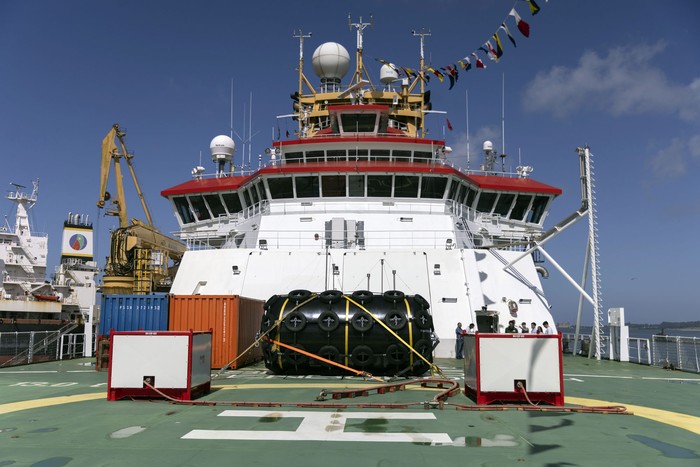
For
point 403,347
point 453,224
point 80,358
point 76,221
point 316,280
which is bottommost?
point 80,358

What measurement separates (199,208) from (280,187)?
6853mm

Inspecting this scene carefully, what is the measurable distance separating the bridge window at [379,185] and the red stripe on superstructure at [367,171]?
57 centimetres

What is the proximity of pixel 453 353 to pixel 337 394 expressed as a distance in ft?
32.6

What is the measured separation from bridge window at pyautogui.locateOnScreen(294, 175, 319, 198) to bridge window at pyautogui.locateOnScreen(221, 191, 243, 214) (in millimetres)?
4934

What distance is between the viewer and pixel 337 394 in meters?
10.3

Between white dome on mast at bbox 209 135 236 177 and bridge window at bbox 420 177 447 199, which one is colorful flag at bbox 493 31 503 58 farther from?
white dome on mast at bbox 209 135 236 177

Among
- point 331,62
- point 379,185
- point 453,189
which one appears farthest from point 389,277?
point 331,62

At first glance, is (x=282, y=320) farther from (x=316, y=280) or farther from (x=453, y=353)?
(x=453, y=353)

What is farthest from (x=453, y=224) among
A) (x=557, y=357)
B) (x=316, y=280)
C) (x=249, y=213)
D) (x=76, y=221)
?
(x=76, y=221)

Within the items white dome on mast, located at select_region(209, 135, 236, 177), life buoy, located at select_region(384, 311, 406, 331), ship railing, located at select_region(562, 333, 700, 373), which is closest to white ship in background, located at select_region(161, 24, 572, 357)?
white dome on mast, located at select_region(209, 135, 236, 177)

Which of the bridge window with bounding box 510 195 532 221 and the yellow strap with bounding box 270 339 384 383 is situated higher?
the bridge window with bounding box 510 195 532 221

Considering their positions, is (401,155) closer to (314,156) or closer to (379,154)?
(379,154)

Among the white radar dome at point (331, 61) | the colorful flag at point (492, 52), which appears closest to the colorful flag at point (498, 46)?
the colorful flag at point (492, 52)

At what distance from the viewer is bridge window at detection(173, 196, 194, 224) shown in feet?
95.9
